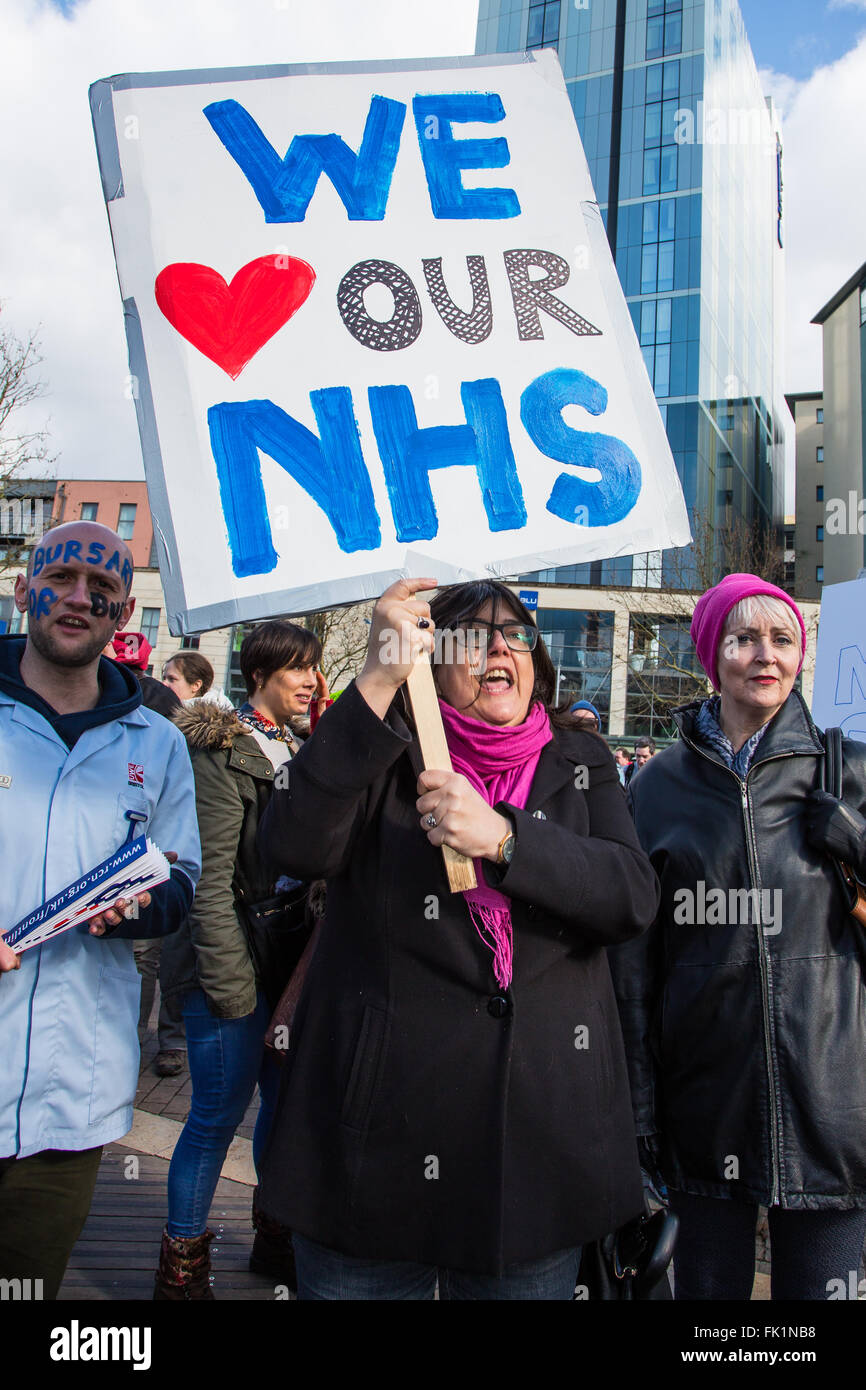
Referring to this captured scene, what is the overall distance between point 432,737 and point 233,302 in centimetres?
111

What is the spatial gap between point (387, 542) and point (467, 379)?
17.3 inches

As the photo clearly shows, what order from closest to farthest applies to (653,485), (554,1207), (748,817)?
1. (554,1207)
2. (653,485)
3. (748,817)

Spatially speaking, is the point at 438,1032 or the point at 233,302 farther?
the point at 233,302

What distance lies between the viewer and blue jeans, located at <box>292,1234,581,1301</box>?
59.7 inches

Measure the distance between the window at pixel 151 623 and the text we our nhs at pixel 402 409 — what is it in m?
40.4

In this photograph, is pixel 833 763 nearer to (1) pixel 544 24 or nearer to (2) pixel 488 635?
(2) pixel 488 635

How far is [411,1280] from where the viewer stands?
156cm

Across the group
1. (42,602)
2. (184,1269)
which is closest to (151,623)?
(184,1269)

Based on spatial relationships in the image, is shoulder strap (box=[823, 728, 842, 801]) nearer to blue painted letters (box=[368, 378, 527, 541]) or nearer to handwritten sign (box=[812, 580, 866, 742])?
blue painted letters (box=[368, 378, 527, 541])

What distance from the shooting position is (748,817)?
6.86 feet

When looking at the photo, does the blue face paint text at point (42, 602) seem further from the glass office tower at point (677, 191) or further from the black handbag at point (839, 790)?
the glass office tower at point (677, 191)

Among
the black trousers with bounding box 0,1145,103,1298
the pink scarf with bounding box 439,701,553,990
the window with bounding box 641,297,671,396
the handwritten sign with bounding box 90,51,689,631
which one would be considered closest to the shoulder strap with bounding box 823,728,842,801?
the handwritten sign with bounding box 90,51,689,631
